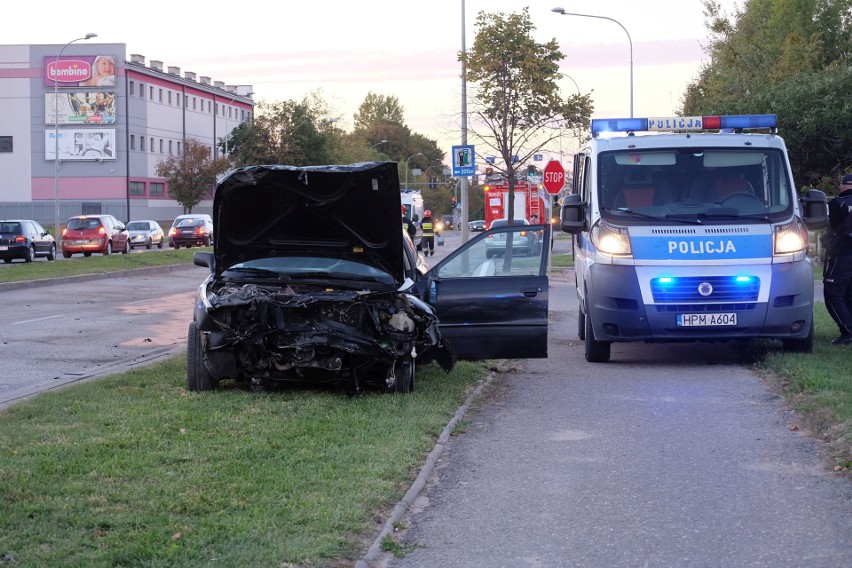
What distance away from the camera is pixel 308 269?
1050 centimetres

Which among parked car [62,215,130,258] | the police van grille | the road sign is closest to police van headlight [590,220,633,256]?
the police van grille

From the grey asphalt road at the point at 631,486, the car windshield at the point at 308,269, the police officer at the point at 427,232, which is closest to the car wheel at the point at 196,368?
the car windshield at the point at 308,269

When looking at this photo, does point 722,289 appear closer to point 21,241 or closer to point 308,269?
point 308,269

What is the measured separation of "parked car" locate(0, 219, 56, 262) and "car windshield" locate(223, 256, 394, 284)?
3101 centimetres

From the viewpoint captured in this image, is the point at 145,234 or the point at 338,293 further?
the point at 145,234

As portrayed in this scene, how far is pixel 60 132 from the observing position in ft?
284

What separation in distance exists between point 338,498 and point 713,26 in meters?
45.9

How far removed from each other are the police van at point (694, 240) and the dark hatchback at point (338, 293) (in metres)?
1.56

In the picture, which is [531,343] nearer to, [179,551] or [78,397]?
[78,397]

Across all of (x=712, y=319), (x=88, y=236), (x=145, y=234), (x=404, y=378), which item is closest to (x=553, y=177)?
(x=712, y=319)

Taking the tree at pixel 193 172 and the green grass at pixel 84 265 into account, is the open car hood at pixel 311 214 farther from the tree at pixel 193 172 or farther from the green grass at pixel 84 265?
the tree at pixel 193 172

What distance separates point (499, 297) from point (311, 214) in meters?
1.93

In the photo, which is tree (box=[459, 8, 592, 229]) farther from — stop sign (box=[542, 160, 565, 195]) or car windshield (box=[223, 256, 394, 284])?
car windshield (box=[223, 256, 394, 284])

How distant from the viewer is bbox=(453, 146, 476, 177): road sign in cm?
2978
